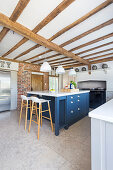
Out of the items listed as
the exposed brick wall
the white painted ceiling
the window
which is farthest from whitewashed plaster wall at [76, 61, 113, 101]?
the exposed brick wall

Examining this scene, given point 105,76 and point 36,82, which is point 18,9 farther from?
point 105,76

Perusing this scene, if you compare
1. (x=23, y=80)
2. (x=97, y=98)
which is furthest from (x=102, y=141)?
(x=23, y=80)

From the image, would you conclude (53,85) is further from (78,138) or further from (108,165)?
(108,165)

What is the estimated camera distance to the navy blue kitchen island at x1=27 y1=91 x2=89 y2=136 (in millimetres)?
2099

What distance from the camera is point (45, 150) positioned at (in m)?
1.60

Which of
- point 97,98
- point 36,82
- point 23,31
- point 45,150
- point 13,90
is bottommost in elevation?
point 45,150

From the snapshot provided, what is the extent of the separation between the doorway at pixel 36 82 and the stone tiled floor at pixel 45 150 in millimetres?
3213

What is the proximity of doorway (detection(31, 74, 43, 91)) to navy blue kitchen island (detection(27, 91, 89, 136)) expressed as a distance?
267 centimetres

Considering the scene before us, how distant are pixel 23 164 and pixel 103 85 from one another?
510 centimetres

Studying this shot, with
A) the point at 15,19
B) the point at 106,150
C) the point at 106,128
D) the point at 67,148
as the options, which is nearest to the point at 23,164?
the point at 67,148

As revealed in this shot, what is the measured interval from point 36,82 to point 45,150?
167 inches

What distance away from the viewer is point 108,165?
2.49 ft

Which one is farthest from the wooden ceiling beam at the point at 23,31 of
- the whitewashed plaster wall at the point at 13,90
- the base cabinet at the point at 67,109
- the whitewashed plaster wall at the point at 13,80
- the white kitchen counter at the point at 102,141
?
the whitewashed plaster wall at the point at 13,90

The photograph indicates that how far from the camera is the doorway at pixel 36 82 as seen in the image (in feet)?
17.4
